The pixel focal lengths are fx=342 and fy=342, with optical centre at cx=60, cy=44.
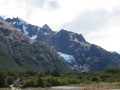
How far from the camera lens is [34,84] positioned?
6265 inches

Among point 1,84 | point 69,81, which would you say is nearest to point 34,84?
point 1,84

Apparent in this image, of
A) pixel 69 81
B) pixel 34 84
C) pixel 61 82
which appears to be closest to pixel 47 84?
pixel 34 84

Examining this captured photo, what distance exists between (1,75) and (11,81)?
17297 millimetres

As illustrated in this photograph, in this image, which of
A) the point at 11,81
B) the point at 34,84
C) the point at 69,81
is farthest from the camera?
the point at 69,81

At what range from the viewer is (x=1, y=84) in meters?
160

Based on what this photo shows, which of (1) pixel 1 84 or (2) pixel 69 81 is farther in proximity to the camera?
(2) pixel 69 81

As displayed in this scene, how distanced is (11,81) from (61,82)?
26207 millimetres

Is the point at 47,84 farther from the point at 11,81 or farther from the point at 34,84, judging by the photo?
the point at 11,81

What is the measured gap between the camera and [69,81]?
19338 cm

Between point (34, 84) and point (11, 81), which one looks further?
point (11, 81)

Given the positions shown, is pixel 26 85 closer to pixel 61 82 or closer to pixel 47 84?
pixel 47 84

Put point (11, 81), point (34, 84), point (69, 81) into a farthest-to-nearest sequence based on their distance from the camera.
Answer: point (69, 81) → point (11, 81) → point (34, 84)

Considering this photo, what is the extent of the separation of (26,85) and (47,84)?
994 centimetres

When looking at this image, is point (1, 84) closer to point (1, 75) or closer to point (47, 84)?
point (1, 75)
